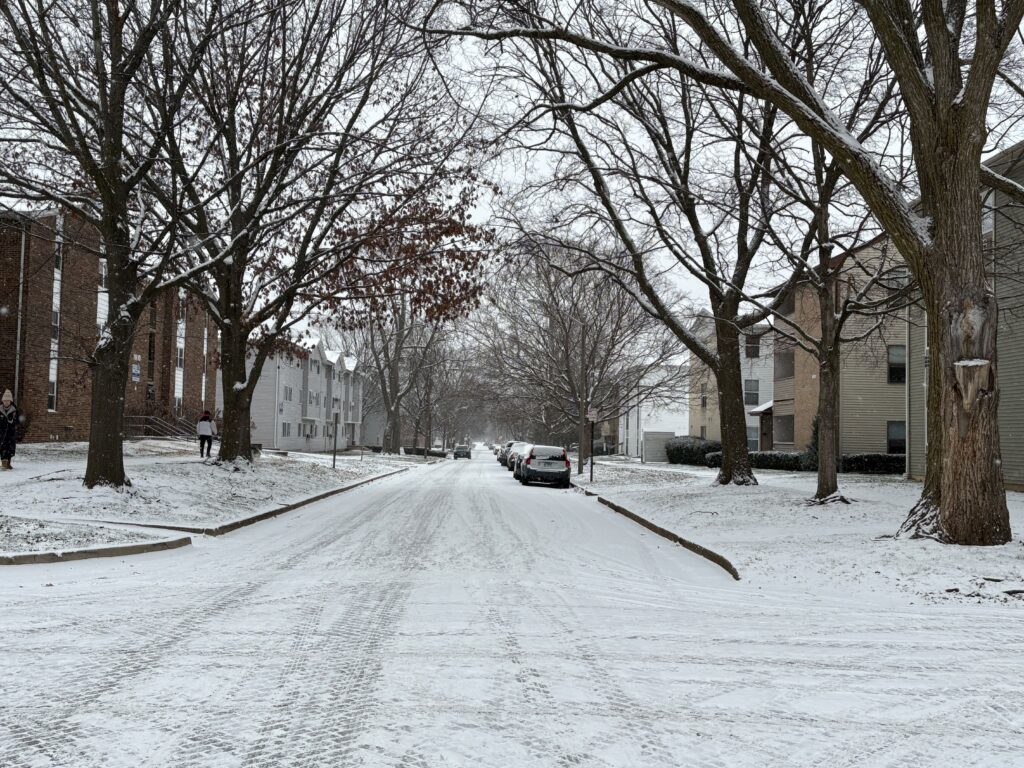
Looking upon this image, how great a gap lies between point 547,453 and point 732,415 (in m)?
10.7

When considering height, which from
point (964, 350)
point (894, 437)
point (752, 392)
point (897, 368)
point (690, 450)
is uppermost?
point (897, 368)

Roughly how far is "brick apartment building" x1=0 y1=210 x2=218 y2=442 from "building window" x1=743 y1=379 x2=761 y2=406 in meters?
32.4

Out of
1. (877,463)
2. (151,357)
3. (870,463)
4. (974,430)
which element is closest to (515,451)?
(870,463)

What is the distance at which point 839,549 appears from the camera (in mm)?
9328

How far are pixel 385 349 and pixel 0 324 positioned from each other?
23732 millimetres

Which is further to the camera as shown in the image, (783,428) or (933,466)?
(783,428)

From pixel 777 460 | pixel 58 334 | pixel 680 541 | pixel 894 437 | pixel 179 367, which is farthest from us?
pixel 179 367

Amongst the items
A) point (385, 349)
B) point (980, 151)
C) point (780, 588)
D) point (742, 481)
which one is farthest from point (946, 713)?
point (385, 349)

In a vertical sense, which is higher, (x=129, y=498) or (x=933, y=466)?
(x=933, y=466)

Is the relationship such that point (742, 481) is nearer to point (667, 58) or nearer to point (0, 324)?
point (667, 58)

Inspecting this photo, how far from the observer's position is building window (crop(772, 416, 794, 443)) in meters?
38.4

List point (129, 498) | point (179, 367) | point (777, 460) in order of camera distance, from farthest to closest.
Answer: point (179, 367)
point (777, 460)
point (129, 498)

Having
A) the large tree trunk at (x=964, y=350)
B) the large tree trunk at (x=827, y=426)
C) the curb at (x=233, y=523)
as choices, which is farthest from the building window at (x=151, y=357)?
the large tree trunk at (x=964, y=350)

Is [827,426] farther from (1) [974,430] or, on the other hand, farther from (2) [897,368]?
(2) [897,368]
